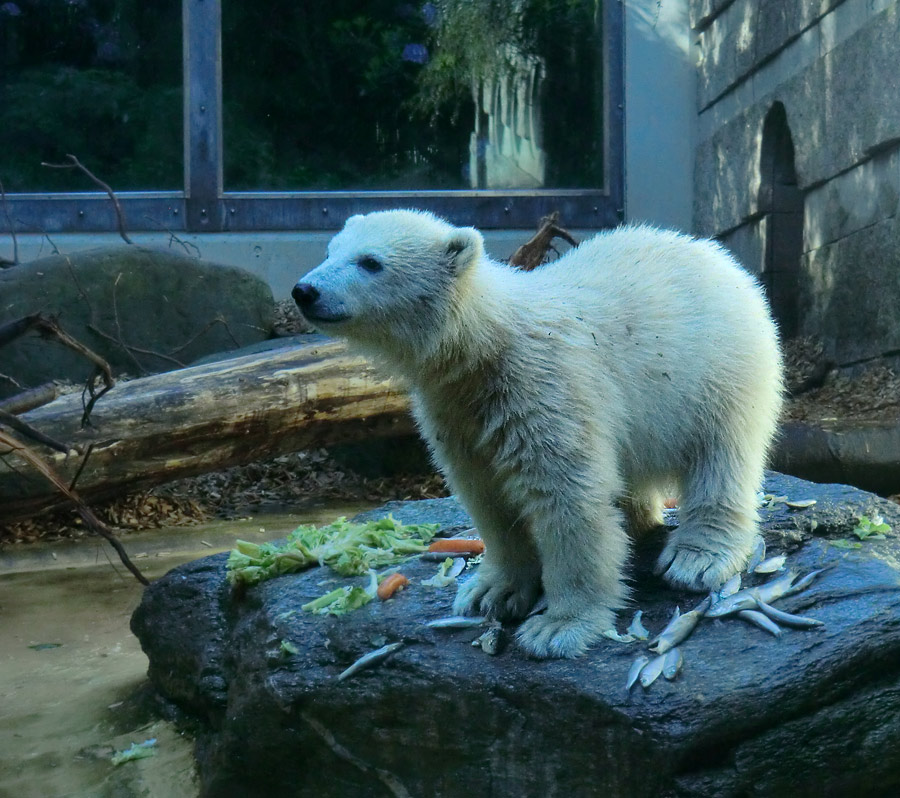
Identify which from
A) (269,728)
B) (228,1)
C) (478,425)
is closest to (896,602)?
(478,425)

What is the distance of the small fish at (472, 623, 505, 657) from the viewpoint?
304cm

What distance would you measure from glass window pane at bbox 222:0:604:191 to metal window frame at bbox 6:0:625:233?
0.37ft

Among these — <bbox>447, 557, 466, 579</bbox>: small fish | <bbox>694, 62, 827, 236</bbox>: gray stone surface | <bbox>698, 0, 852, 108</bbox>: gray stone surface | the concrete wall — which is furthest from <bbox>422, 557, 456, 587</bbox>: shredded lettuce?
the concrete wall

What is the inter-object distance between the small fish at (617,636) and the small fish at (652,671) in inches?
5.1

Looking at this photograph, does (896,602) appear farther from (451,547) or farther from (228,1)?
(228,1)

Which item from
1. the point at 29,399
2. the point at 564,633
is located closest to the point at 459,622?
the point at 564,633

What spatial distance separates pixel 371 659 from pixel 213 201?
6.95 metres

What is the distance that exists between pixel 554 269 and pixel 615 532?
3.07ft

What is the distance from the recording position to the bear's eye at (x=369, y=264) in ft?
9.93

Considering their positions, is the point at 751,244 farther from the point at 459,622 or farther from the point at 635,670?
the point at 635,670

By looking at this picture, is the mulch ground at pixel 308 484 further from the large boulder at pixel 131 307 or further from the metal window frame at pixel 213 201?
the metal window frame at pixel 213 201

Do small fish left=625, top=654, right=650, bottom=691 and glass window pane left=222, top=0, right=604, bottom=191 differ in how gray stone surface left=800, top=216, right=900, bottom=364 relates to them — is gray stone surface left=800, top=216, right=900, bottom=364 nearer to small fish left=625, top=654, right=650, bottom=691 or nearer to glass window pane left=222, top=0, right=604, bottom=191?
glass window pane left=222, top=0, right=604, bottom=191

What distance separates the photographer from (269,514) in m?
7.31

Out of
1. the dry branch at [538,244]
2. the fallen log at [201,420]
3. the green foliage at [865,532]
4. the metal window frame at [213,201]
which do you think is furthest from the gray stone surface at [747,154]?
the green foliage at [865,532]
